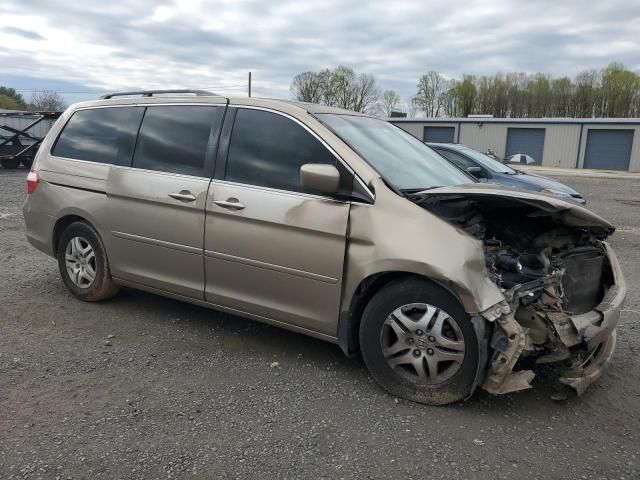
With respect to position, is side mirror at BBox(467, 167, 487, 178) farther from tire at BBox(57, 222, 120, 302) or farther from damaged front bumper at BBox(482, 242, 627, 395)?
tire at BBox(57, 222, 120, 302)

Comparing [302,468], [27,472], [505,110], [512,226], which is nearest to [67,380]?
[27,472]

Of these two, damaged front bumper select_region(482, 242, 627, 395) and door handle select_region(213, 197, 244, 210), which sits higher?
door handle select_region(213, 197, 244, 210)

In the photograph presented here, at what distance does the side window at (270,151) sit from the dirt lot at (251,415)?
129 cm

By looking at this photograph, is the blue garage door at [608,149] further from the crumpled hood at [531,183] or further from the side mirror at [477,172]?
the side mirror at [477,172]

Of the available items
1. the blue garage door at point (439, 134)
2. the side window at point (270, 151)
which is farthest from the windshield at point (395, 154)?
the blue garage door at point (439, 134)

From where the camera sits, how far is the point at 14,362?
3.77m

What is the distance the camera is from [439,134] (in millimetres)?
43531

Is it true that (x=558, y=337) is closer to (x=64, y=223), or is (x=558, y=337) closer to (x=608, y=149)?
(x=64, y=223)

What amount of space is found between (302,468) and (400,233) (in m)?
1.41

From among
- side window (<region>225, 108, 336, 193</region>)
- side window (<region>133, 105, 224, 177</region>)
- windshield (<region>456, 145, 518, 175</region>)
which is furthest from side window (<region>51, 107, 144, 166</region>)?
windshield (<region>456, 145, 518, 175</region>)

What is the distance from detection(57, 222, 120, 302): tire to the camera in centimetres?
476

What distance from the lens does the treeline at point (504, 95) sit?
5653 cm

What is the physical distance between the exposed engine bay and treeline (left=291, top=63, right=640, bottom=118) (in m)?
56.8

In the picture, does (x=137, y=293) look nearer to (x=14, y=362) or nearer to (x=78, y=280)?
(x=78, y=280)
